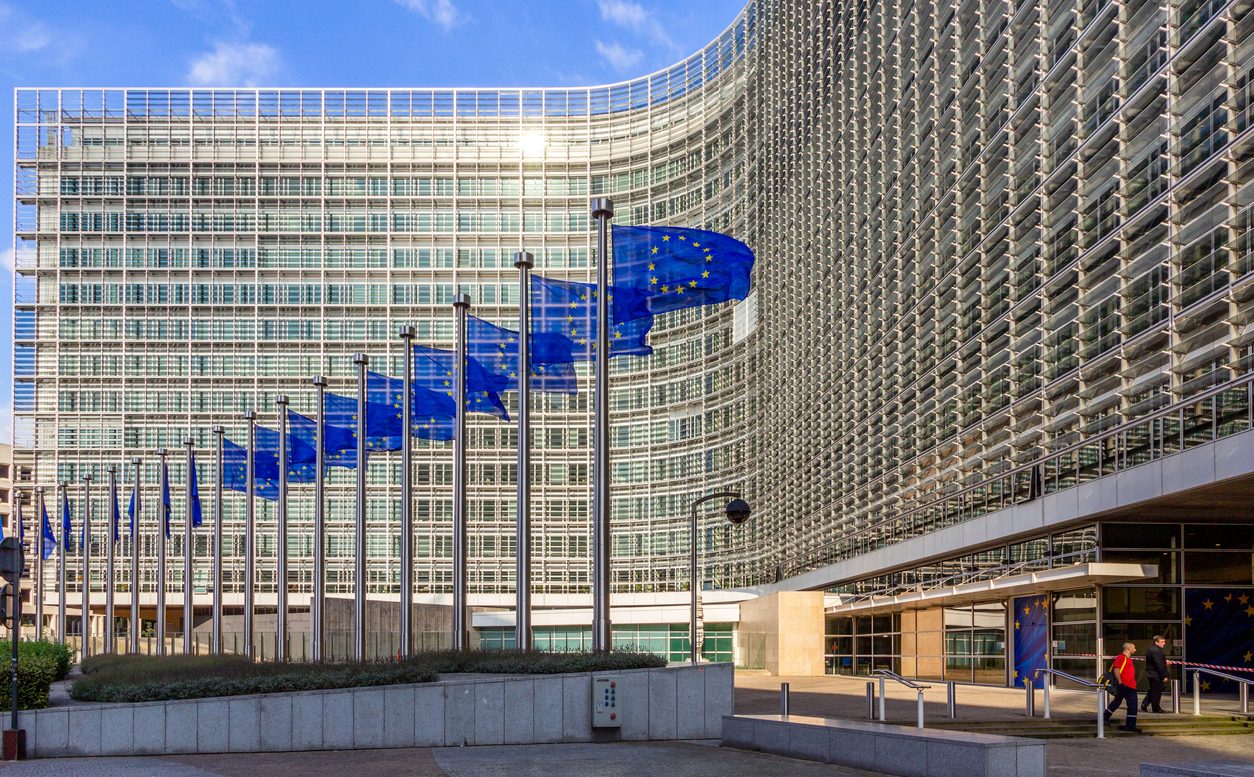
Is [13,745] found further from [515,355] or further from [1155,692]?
[1155,692]

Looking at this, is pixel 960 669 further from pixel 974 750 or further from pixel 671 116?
pixel 671 116

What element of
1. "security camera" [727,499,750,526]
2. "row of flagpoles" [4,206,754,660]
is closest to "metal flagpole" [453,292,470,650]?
"row of flagpoles" [4,206,754,660]

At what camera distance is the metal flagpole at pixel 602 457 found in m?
25.9

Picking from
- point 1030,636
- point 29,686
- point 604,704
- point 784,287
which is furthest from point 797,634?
point 29,686

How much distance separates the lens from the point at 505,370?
3331 cm

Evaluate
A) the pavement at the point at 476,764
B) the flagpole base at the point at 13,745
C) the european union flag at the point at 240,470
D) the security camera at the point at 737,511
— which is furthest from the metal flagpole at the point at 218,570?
the pavement at the point at 476,764

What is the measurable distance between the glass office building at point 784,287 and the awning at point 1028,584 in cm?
27

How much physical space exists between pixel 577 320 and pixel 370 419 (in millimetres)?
13312

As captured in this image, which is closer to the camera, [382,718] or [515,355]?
[382,718]

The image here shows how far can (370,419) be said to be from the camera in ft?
134

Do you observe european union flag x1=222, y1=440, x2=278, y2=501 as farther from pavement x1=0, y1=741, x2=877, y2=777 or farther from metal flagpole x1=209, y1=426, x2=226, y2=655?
pavement x1=0, y1=741, x2=877, y2=777

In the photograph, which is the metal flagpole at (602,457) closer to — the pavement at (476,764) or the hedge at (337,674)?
the hedge at (337,674)

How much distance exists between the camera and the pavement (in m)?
19.5

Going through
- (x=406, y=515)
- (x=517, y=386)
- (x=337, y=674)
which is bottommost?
(x=337, y=674)
